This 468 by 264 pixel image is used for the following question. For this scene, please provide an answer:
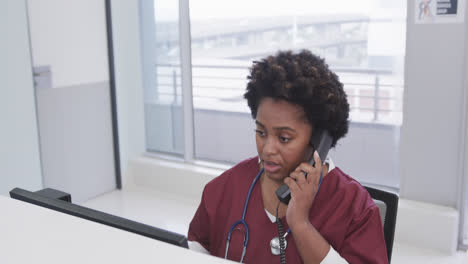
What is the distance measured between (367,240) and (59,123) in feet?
9.06

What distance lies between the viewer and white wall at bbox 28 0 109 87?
3.34 metres

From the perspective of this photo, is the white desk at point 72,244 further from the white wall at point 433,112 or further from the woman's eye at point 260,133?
the white wall at point 433,112

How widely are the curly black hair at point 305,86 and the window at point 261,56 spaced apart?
5.98 ft

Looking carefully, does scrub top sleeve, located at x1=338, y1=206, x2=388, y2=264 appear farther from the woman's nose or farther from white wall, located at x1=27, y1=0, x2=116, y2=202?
white wall, located at x1=27, y1=0, x2=116, y2=202

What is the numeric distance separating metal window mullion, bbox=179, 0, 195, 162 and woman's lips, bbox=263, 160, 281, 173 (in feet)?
8.69

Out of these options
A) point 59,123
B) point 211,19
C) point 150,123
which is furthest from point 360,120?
point 59,123

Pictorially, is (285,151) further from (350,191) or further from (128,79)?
(128,79)

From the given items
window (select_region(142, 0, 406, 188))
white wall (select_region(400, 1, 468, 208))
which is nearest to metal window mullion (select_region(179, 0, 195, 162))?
window (select_region(142, 0, 406, 188))

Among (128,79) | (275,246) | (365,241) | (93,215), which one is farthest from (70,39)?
(93,215)

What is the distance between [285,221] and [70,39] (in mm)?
2674

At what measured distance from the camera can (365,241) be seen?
1224mm

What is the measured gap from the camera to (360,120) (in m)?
3.34

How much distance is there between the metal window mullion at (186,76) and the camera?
380 cm

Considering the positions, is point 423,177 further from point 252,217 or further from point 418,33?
point 252,217
